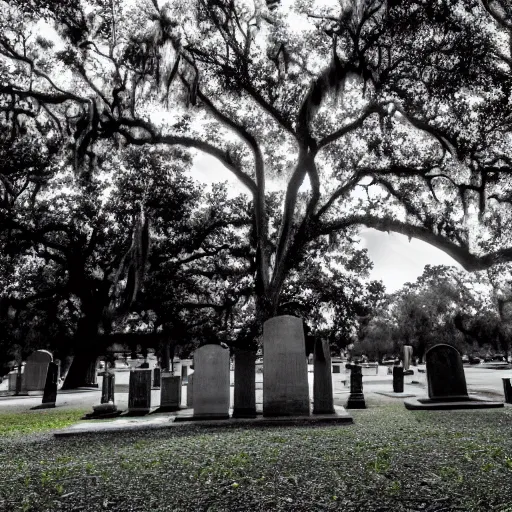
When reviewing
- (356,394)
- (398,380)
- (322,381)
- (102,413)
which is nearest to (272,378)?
(322,381)

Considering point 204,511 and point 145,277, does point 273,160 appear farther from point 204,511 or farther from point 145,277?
point 204,511

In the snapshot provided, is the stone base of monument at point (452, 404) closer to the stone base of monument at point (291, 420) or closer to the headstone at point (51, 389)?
the stone base of monument at point (291, 420)

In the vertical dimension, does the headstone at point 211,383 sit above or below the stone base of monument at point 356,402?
above

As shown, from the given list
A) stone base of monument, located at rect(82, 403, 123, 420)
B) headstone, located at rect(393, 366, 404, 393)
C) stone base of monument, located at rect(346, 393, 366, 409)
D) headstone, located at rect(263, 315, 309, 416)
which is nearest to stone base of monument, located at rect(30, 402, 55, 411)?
stone base of monument, located at rect(82, 403, 123, 420)

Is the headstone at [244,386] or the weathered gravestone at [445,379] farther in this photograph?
the weathered gravestone at [445,379]

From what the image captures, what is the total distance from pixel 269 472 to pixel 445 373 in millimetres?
7869

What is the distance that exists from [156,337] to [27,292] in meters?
6.79

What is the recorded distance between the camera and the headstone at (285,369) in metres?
8.12

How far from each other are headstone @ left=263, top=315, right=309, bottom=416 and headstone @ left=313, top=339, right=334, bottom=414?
0.34 meters

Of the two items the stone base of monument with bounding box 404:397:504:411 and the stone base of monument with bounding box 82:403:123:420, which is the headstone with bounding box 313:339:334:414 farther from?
the stone base of monument with bounding box 82:403:123:420

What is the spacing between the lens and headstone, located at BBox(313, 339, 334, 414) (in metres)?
8.38

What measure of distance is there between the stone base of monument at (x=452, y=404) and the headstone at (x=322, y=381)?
235cm

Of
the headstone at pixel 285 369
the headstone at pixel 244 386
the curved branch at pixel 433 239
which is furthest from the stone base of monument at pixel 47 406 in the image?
the curved branch at pixel 433 239

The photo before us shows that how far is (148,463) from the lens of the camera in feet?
13.9
